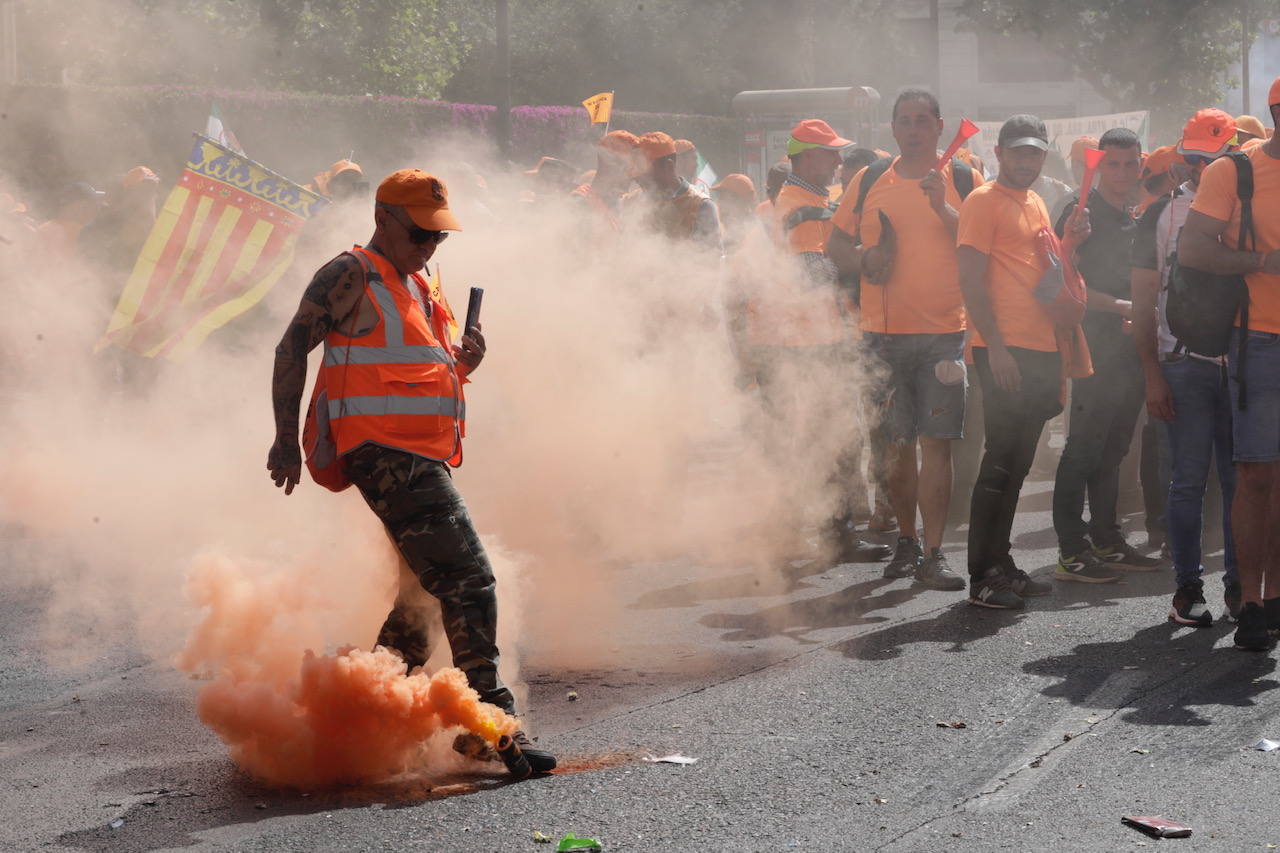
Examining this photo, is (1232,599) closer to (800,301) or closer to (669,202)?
(800,301)

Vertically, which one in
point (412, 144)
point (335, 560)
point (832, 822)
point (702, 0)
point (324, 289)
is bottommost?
point (832, 822)

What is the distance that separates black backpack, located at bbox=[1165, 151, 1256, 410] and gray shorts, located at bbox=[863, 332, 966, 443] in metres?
1.30

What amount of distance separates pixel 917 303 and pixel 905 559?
1148 millimetres

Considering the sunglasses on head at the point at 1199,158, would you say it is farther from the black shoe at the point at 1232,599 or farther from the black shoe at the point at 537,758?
the black shoe at the point at 537,758

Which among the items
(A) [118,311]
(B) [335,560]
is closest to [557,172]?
(A) [118,311]

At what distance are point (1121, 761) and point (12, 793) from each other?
3085 millimetres

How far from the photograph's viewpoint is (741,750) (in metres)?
4.71

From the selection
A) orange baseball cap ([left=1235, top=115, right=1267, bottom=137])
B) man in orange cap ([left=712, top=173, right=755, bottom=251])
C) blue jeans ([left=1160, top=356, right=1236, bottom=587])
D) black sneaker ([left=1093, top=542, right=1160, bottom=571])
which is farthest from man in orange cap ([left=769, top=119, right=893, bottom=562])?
man in orange cap ([left=712, top=173, right=755, bottom=251])

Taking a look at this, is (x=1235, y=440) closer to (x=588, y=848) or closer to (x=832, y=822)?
(x=832, y=822)

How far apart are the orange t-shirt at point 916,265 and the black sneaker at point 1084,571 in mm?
1154

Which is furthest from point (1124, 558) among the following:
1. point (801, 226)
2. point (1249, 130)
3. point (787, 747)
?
point (787, 747)

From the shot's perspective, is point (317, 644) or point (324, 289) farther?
point (317, 644)

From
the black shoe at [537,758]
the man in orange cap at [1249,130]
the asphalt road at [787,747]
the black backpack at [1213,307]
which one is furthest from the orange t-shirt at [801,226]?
the black shoe at [537,758]

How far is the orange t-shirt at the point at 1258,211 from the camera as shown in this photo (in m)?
5.61
